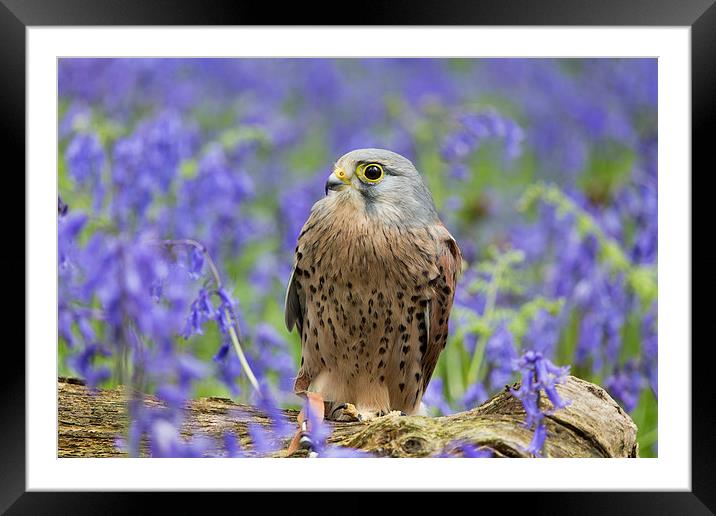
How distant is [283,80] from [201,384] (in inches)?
101

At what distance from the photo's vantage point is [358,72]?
19.4 ft

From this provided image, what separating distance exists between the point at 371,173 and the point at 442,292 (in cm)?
56

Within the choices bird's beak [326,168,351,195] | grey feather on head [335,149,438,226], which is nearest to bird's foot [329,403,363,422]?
grey feather on head [335,149,438,226]

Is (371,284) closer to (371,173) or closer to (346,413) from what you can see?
(371,173)

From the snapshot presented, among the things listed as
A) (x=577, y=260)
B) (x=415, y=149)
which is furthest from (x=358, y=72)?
(x=577, y=260)

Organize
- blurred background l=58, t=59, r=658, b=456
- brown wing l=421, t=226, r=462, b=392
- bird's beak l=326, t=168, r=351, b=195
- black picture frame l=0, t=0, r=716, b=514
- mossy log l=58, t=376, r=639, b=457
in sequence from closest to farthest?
black picture frame l=0, t=0, r=716, b=514 → mossy log l=58, t=376, r=639, b=457 → bird's beak l=326, t=168, r=351, b=195 → blurred background l=58, t=59, r=658, b=456 → brown wing l=421, t=226, r=462, b=392

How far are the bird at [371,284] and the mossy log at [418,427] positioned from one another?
259 mm

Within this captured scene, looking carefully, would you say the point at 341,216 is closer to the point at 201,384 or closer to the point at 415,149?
the point at 201,384

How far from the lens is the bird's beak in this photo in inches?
142

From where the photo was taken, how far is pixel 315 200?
4.93m

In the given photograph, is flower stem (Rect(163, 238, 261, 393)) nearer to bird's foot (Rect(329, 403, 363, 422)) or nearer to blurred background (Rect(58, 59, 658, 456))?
blurred background (Rect(58, 59, 658, 456))

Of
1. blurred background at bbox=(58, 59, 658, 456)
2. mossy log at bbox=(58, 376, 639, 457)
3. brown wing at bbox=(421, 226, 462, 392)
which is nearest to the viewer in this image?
mossy log at bbox=(58, 376, 639, 457)

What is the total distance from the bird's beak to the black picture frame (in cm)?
57

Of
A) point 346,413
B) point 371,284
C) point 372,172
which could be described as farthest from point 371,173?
point 346,413
